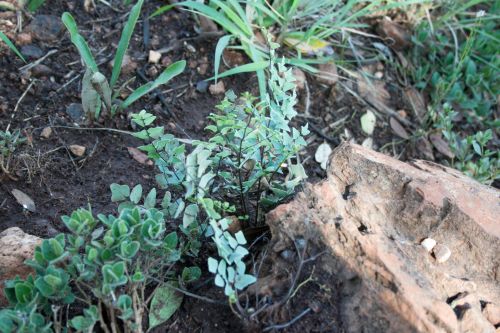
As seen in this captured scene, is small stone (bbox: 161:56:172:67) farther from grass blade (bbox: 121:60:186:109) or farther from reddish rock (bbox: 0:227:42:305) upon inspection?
reddish rock (bbox: 0:227:42:305)

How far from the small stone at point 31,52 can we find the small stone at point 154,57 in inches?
18.0

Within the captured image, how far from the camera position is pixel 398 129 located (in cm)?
294

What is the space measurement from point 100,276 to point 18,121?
0.99 meters

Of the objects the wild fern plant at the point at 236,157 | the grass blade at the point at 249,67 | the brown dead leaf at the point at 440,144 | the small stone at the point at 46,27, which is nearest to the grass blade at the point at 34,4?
the small stone at the point at 46,27

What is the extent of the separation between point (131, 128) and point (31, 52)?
1.85ft

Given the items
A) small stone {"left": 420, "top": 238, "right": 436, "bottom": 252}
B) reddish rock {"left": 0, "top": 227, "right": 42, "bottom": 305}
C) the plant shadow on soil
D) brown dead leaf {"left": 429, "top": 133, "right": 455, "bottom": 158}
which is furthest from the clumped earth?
small stone {"left": 420, "top": 238, "right": 436, "bottom": 252}

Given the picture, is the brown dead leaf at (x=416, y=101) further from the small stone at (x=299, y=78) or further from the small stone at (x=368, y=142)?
the small stone at (x=299, y=78)

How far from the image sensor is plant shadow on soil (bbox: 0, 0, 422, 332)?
1520 mm

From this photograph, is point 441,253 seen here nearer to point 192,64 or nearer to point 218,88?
point 218,88

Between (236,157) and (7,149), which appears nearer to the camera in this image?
(236,157)

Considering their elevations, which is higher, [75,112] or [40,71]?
[40,71]

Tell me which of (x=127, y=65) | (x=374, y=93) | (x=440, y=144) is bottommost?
(x=440, y=144)

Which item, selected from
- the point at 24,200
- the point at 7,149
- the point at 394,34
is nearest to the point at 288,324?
the point at 24,200

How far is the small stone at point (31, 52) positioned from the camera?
7.97ft
